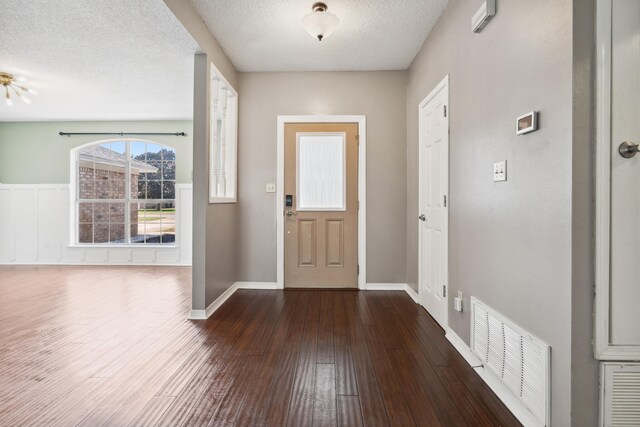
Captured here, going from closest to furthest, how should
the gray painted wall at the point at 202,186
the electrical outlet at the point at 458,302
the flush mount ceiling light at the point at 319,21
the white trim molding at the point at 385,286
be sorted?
the electrical outlet at the point at 458,302, the flush mount ceiling light at the point at 319,21, the gray painted wall at the point at 202,186, the white trim molding at the point at 385,286

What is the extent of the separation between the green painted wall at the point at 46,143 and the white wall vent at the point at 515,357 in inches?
210

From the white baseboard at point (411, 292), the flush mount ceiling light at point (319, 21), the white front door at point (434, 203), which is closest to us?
the flush mount ceiling light at point (319, 21)

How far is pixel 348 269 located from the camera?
3939 mm

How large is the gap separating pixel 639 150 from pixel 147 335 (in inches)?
123

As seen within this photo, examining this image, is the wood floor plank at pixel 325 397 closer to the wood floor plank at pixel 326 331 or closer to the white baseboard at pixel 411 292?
the wood floor plank at pixel 326 331

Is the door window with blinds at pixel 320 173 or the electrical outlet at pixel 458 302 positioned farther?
the door window with blinds at pixel 320 173

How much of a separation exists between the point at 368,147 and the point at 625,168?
9.12 ft

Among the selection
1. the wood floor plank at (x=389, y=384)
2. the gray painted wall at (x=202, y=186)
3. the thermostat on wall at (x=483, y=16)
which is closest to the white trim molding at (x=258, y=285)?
the gray painted wall at (x=202, y=186)

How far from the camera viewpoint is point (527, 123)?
1.51m

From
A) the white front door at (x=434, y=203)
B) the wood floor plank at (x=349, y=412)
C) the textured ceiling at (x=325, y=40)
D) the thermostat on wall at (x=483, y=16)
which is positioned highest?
the textured ceiling at (x=325, y=40)

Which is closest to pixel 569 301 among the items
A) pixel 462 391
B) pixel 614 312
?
pixel 614 312

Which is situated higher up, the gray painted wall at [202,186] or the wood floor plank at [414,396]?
the gray painted wall at [202,186]

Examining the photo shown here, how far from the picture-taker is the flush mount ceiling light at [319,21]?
2.48 meters

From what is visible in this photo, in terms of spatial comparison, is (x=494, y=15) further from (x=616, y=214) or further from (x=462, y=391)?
(x=462, y=391)
